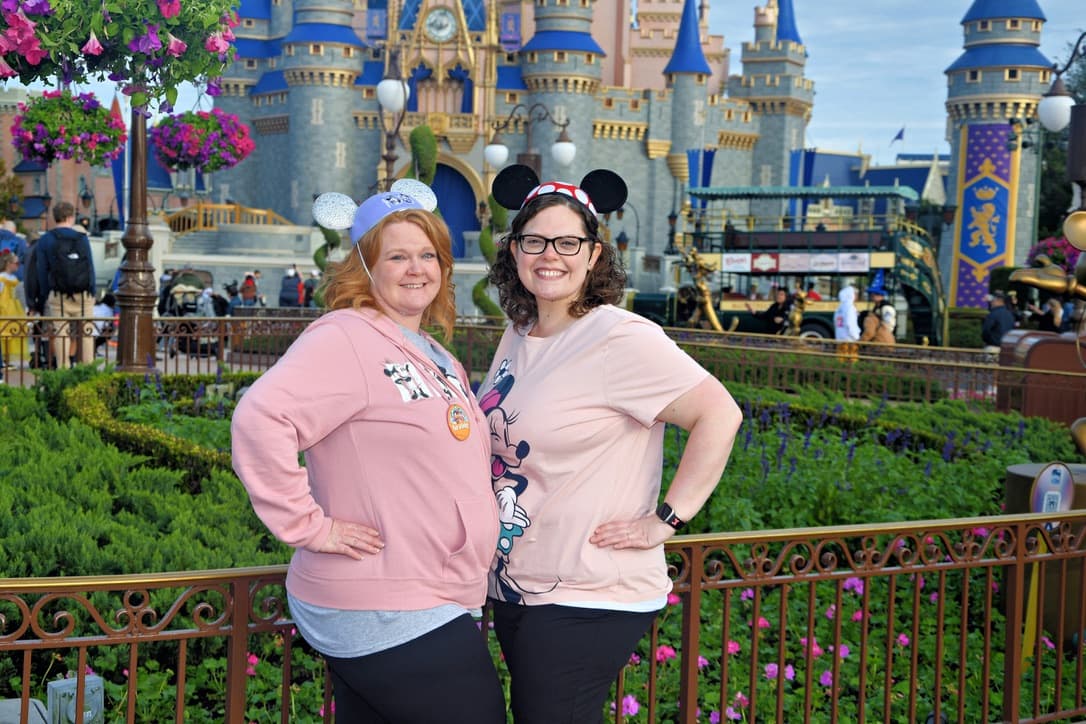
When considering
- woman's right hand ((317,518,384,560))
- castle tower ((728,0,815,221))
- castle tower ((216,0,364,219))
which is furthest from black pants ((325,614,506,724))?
castle tower ((728,0,815,221))

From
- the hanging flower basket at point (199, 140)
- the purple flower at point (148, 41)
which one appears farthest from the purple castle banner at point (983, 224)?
the purple flower at point (148, 41)

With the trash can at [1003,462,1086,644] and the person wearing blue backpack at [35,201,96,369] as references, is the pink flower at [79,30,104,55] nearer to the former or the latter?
the trash can at [1003,462,1086,644]

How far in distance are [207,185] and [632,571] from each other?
46.1 metres

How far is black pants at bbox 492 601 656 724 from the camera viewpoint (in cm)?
252

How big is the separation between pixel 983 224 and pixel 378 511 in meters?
34.3

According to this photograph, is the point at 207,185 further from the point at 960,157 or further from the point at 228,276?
the point at 960,157

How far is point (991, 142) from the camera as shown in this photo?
34.7 meters

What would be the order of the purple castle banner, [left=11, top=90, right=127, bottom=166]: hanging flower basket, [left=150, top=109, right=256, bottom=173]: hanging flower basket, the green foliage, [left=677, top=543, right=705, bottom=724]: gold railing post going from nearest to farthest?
[left=677, top=543, right=705, bottom=724]: gold railing post, the green foliage, [left=11, top=90, right=127, bottom=166]: hanging flower basket, [left=150, top=109, right=256, bottom=173]: hanging flower basket, the purple castle banner

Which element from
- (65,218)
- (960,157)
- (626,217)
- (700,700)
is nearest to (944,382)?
(700,700)

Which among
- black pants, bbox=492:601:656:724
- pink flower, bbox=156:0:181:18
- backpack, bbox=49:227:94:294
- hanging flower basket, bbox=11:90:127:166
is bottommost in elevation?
black pants, bbox=492:601:656:724

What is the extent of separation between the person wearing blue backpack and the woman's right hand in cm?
1008

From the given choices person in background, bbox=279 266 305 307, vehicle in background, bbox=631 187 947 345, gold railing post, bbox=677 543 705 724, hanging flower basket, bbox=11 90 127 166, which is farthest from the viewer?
hanging flower basket, bbox=11 90 127 166

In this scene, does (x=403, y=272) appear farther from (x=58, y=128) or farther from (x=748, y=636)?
(x=58, y=128)

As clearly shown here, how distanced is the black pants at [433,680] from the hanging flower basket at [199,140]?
28.4 m
